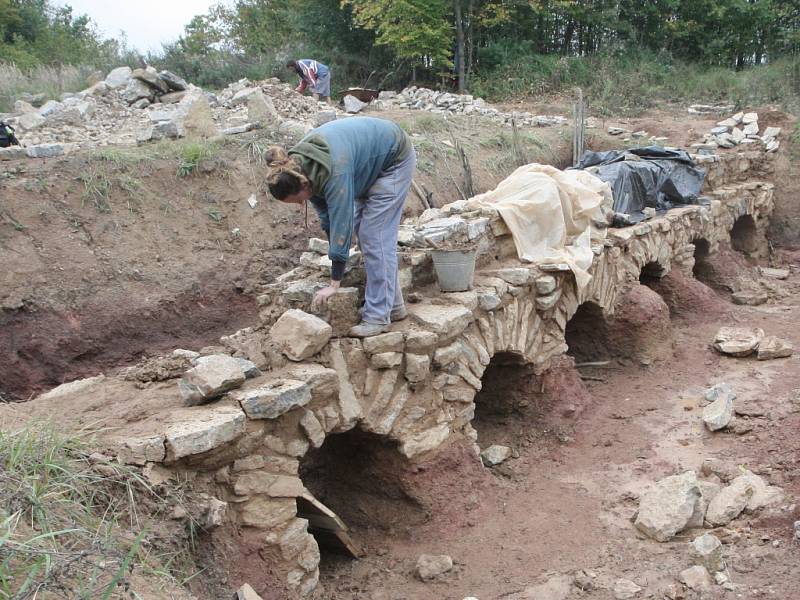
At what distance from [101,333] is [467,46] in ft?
46.6

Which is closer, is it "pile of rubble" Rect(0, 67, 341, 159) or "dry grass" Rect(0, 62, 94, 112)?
"pile of rubble" Rect(0, 67, 341, 159)

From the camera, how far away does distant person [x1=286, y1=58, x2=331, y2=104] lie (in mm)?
13633

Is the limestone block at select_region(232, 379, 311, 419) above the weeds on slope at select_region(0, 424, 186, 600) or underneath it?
underneath

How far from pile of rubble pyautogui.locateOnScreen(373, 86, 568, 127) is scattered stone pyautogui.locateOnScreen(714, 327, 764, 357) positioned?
6.85 m

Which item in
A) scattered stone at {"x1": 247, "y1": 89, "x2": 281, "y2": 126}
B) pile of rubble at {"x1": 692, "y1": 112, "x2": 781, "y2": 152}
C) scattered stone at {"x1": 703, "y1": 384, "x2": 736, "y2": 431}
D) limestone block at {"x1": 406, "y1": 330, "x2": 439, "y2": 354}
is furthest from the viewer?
pile of rubble at {"x1": 692, "y1": 112, "x2": 781, "y2": 152}

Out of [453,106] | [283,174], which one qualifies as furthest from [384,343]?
[453,106]

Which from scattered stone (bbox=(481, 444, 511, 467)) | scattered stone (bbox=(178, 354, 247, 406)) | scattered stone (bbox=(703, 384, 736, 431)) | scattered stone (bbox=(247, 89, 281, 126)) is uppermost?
scattered stone (bbox=(247, 89, 281, 126))

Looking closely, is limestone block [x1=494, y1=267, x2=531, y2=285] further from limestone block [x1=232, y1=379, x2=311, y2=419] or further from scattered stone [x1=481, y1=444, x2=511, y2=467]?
limestone block [x1=232, y1=379, x2=311, y2=419]

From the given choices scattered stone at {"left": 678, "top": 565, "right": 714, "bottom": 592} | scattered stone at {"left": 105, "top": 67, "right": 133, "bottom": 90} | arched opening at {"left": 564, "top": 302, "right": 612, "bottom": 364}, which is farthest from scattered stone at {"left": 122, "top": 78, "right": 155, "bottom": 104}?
scattered stone at {"left": 678, "top": 565, "right": 714, "bottom": 592}

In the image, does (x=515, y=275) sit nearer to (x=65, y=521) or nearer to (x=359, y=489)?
(x=359, y=489)

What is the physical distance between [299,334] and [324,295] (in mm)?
298

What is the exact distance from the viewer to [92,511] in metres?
2.81

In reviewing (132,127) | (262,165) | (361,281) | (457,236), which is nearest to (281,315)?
(361,281)

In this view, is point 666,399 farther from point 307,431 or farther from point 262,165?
point 262,165
